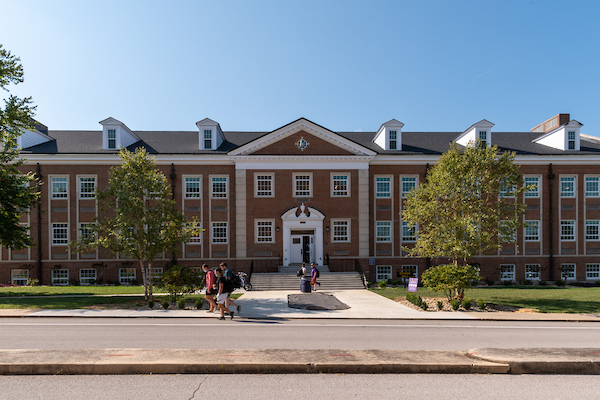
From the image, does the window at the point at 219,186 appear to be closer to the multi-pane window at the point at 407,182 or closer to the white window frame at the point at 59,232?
the white window frame at the point at 59,232

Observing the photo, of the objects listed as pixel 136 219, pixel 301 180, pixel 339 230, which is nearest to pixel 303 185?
pixel 301 180

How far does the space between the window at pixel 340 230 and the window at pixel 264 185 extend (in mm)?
5673

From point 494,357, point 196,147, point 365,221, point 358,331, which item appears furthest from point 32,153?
point 494,357

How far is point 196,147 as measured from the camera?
30531 millimetres

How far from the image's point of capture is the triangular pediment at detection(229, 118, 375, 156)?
2859cm

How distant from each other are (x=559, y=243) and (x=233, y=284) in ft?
94.8

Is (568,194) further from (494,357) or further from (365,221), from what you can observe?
(494,357)

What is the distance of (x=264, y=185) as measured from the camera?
95.2ft

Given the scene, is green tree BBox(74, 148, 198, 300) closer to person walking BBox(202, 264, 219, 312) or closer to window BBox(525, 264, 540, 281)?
person walking BBox(202, 264, 219, 312)

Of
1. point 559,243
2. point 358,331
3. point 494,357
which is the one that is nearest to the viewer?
point 494,357

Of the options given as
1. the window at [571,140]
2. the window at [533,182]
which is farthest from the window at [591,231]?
the window at [571,140]

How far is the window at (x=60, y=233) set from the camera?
28.4 metres

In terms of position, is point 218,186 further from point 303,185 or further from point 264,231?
point 303,185

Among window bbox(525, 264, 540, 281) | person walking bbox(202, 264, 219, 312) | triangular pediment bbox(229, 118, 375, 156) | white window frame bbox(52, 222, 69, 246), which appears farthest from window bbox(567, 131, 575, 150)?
white window frame bbox(52, 222, 69, 246)
